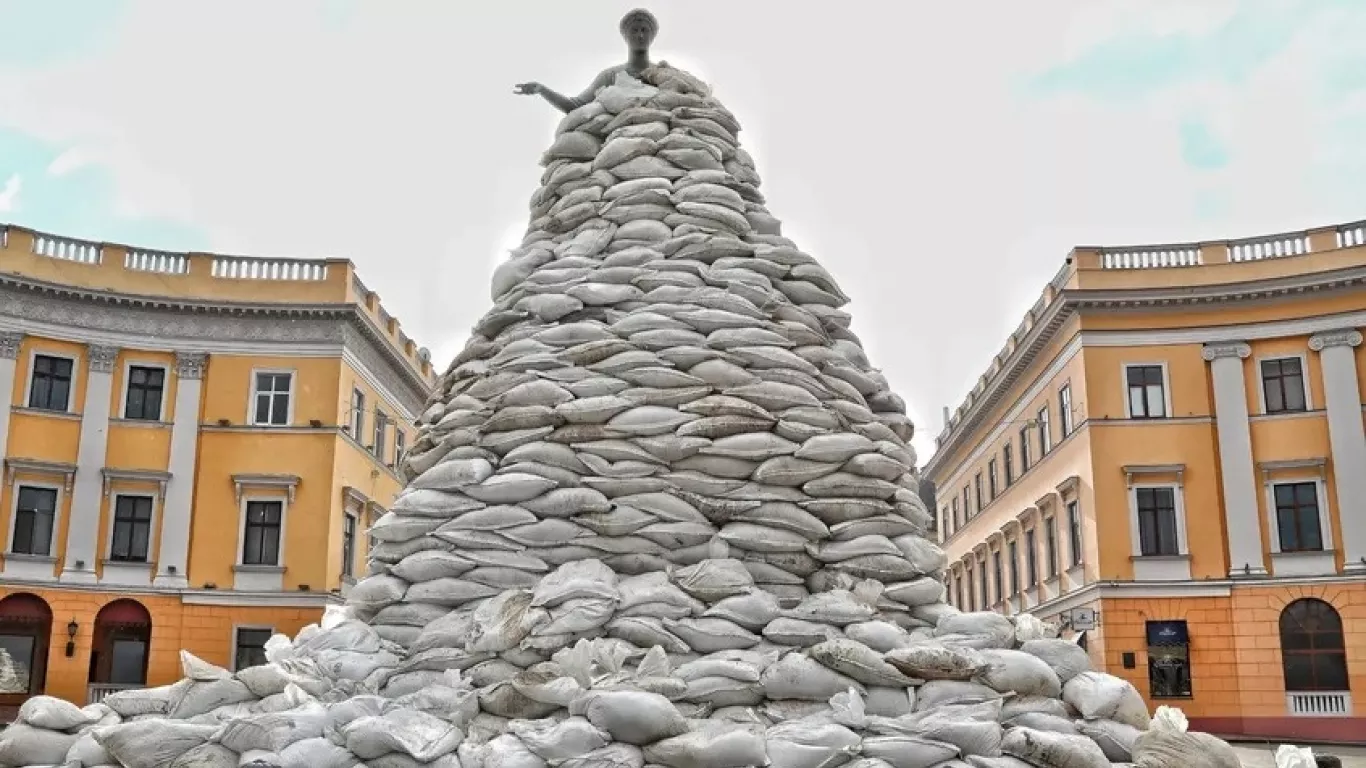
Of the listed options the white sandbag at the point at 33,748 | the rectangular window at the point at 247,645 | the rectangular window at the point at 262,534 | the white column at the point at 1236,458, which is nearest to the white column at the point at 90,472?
the rectangular window at the point at 262,534

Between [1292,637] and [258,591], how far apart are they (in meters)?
20.4

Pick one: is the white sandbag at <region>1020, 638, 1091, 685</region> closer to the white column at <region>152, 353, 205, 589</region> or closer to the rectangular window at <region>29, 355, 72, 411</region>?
the white column at <region>152, 353, 205, 589</region>

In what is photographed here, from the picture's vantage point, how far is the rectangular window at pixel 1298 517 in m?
24.8

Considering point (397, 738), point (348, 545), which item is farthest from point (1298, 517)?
point (397, 738)

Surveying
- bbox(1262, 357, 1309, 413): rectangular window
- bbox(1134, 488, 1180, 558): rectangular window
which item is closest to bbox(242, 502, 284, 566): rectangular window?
bbox(1134, 488, 1180, 558): rectangular window

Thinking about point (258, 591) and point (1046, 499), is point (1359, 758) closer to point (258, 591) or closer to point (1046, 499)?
point (1046, 499)

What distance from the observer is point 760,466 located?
4.32 metres

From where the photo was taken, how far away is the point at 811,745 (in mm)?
3328

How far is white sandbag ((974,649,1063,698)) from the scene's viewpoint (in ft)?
12.1

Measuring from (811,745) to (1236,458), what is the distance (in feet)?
81.0

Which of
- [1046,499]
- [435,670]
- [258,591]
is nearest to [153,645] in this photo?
[258,591]

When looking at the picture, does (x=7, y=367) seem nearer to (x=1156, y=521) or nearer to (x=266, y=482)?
(x=266, y=482)

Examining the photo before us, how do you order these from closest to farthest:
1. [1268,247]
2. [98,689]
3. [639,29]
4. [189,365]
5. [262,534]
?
[639,29] < [98,689] < [262,534] < [1268,247] < [189,365]

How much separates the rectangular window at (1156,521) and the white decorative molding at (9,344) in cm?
2285
